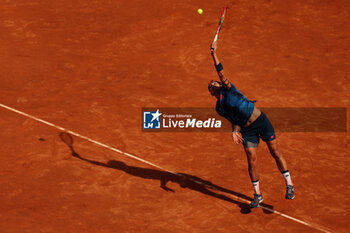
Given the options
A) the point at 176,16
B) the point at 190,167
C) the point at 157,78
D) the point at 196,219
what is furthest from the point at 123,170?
the point at 176,16

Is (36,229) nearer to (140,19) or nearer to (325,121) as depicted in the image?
(325,121)

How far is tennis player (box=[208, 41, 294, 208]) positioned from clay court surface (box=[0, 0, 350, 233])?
39.9 inches

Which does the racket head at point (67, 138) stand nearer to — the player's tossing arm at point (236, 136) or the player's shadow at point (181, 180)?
the player's shadow at point (181, 180)

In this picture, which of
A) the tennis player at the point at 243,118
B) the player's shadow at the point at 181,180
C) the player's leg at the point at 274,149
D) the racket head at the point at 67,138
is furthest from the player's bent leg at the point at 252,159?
the racket head at the point at 67,138

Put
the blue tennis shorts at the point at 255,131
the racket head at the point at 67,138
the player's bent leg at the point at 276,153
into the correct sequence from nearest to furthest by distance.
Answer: the blue tennis shorts at the point at 255,131, the player's bent leg at the point at 276,153, the racket head at the point at 67,138

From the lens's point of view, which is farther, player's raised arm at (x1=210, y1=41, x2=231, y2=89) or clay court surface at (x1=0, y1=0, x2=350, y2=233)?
clay court surface at (x1=0, y1=0, x2=350, y2=233)

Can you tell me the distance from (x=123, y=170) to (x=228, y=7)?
9.76 metres

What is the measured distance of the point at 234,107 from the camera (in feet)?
33.5

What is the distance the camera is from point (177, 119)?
45.9 ft

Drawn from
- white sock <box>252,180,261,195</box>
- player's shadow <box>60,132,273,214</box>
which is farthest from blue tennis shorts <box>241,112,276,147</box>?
player's shadow <box>60,132,273,214</box>

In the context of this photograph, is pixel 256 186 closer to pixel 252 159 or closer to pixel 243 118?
pixel 252 159

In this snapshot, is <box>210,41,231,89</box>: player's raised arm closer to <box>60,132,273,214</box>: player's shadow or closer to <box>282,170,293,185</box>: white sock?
<box>282,170,293,185</box>: white sock

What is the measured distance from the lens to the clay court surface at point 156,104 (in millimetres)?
10779

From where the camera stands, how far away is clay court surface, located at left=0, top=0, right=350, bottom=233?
35.4 ft
